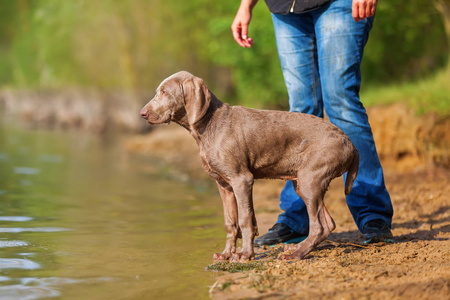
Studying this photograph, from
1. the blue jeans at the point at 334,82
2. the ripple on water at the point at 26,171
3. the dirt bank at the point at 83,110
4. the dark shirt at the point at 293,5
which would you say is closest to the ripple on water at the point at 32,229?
the blue jeans at the point at 334,82

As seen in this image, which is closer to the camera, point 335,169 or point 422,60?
point 335,169

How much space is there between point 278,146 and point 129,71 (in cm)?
2021

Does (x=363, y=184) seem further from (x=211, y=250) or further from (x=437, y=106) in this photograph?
(x=437, y=106)

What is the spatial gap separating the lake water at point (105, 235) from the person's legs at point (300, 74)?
2.22ft

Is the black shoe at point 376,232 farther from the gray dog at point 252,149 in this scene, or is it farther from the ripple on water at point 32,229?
the ripple on water at point 32,229

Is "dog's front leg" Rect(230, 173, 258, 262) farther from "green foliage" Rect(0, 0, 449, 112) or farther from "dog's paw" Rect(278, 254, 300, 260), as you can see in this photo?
"green foliage" Rect(0, 0, 449, 112)

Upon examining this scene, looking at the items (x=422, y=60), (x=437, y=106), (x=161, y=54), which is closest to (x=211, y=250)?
(x=437, y=106)

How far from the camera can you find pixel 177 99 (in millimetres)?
3965

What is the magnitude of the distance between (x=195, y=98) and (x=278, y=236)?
1.39 meters

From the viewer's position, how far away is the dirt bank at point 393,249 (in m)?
3.04

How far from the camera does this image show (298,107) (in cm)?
464

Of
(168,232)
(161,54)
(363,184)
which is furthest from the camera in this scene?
(161,54)

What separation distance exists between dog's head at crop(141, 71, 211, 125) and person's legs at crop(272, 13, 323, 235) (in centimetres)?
98

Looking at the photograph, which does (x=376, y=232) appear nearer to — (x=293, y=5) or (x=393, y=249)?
(x=393, y=249)
